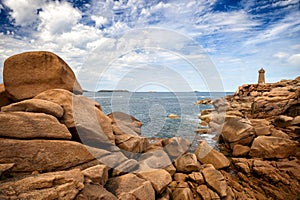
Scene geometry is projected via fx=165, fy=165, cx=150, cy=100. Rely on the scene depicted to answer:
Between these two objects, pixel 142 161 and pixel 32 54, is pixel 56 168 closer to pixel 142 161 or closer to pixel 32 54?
pixel 142 161

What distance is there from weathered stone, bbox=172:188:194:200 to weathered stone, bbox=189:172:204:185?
797 millimetres

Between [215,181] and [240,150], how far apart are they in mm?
6151

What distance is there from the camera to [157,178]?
8.09 metres

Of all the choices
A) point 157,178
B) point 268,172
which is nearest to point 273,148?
point 268,172

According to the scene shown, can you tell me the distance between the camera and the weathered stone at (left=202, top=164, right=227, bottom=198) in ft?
27.7

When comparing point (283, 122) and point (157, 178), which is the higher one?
point (283, 122)

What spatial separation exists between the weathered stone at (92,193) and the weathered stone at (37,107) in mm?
3529

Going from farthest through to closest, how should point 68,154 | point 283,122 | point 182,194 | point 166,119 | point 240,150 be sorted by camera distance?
point 166,119 → point 283,122 → point 240,150 → point 182,194 → point 68,154

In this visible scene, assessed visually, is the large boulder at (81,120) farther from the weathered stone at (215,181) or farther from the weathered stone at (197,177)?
the weathered stone at (215,181)

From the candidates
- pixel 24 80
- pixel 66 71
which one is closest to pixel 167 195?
pixel 66 71

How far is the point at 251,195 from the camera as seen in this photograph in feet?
30.5

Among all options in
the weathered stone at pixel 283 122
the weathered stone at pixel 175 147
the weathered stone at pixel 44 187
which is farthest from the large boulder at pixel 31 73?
the weathered stone at pixel 283 122

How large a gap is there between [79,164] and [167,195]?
438 cm

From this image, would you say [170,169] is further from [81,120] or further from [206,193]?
[81,120]
